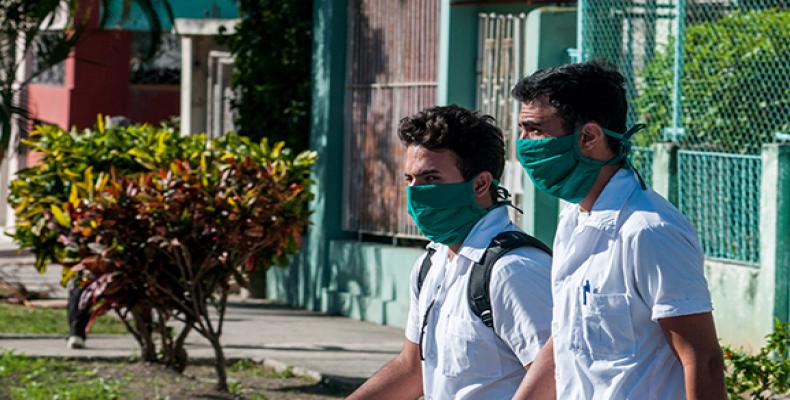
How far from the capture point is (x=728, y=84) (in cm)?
1005

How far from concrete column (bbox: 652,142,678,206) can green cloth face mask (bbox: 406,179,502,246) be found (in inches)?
249

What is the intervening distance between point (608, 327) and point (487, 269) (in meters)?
0.53

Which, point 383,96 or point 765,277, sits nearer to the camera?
point 765,277

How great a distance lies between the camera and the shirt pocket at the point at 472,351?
151 inches

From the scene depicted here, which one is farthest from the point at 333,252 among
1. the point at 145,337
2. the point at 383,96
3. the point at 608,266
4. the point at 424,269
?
the point at 608,266

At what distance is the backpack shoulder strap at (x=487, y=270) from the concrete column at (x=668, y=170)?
647 cm

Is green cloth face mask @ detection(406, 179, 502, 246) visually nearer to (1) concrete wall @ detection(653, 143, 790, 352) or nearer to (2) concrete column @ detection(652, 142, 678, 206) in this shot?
(1) concrete wall @ detection(653, 143, 790, 352)

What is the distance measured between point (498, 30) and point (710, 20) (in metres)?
2.40

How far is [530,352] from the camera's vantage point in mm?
3766

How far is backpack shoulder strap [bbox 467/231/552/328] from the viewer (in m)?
3.84

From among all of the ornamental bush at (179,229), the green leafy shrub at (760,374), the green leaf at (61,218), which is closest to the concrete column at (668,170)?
the ornamental bush at (179,229)

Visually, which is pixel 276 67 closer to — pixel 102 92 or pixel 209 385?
pixel 209 385

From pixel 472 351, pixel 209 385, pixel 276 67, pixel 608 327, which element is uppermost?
→ pixel 276 67

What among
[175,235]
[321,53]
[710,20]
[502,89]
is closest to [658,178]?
[710,20]
